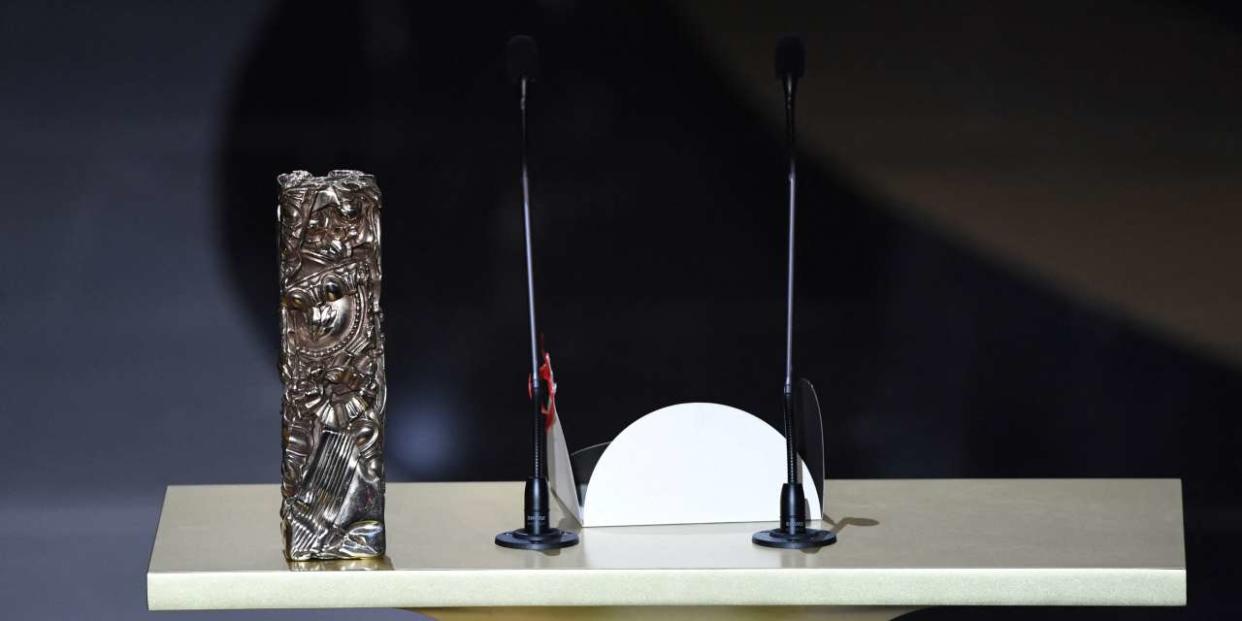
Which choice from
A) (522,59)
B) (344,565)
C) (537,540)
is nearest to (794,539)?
(537,540)

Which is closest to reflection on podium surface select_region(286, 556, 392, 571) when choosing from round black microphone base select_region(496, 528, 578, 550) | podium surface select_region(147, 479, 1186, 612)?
podium surface select_region(147, 479, 1186, 612)

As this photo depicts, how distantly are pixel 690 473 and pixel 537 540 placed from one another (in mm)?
389

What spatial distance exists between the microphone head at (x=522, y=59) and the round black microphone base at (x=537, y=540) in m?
0.72

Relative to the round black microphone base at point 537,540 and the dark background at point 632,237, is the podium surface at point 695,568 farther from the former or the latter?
the dark background at point 632,237

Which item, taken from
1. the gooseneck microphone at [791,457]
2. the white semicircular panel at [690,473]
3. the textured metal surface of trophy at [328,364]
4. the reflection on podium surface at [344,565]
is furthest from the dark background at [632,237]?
the reflection on podium surface at [344,565]

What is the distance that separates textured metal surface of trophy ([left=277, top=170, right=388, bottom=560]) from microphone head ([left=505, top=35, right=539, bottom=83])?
0.34 m

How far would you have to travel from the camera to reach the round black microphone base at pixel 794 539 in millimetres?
2518

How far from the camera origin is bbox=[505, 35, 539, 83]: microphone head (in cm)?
265

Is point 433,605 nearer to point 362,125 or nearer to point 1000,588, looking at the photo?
point 1000,588

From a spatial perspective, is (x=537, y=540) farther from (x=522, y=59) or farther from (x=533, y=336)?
(x=522, y=59)

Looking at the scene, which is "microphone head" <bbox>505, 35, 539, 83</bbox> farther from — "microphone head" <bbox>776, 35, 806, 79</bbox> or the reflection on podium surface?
the reflection on podium surface

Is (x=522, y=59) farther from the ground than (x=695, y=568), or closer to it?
farther from the ground

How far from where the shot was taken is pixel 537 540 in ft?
8.30

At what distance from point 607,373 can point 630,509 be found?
1.90 meters
